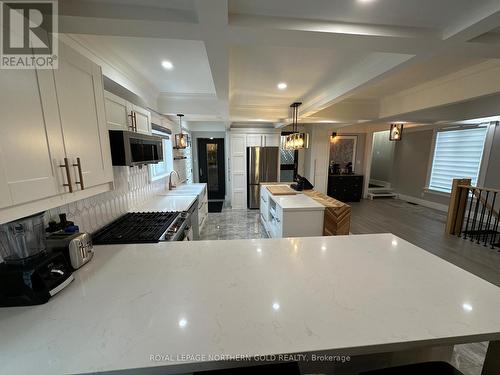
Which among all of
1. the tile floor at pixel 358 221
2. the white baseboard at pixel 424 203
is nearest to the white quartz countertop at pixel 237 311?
the tile floor at pixel 358 221

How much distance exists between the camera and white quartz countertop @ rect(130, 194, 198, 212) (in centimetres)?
270

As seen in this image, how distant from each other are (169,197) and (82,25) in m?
2.53

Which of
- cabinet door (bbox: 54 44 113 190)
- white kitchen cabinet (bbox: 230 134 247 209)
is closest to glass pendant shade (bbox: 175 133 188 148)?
white kitchen cabinet (bbox: 230 134 247 209)

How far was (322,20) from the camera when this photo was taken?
4.25 feet

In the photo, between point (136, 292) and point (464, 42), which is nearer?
point (136, 292)

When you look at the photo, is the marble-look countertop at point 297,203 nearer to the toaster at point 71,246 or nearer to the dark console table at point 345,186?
the toaster at point 71,246

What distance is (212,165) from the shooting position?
22.0ft

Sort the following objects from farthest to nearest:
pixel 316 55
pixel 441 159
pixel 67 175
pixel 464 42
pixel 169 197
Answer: pixel 441 159, pixel 169 197, pixel 316 55, pixel 464 42, pixel 67 175

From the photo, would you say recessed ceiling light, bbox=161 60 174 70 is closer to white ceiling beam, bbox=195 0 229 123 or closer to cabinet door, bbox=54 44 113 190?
white ceiling beam, bbox=195 0 229 123

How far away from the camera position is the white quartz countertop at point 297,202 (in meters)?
2.89

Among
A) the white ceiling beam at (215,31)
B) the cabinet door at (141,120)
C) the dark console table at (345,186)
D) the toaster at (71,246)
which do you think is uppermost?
the white ceiling beam at (215,31)

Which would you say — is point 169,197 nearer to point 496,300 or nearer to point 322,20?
point 322,20

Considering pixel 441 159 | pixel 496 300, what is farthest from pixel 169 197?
pixel 441 159

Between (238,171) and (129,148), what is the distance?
13.4 feet
